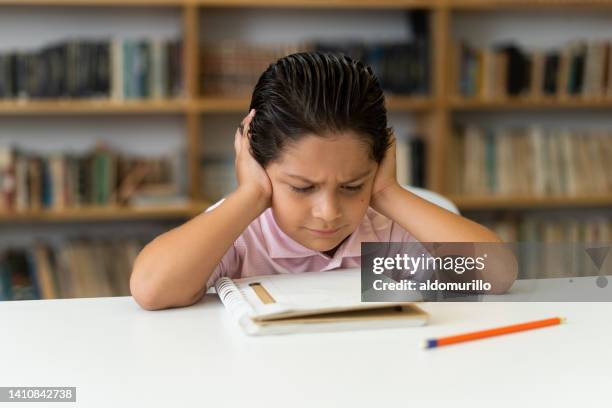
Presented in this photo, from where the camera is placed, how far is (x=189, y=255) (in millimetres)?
1049

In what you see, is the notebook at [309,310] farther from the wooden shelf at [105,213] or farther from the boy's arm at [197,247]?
the wooden shelf at [105,213]

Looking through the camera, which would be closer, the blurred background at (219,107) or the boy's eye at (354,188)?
the boy's eye at (354,188)

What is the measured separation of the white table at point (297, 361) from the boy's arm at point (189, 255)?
0.14ft

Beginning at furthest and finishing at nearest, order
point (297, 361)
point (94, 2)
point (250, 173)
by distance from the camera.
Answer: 1. point (94, 2)
2. point (250, 173)
3. point (297, 361)

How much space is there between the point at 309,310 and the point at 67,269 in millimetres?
2133

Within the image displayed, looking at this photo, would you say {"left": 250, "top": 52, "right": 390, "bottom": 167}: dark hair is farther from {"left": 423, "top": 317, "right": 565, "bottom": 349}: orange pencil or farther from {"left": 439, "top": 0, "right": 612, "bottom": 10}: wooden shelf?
{"left": 439, "top": 0, "right": 612, "bottom": 10}: wooden shelf

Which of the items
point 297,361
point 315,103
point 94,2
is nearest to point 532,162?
point 94,2

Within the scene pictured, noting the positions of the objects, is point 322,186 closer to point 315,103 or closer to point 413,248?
point 315,103

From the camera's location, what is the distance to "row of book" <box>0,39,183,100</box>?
8.74 ft

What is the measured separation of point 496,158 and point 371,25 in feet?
2.36

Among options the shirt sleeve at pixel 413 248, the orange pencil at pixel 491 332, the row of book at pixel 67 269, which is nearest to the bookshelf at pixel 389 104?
the row of book at pixel 67 269

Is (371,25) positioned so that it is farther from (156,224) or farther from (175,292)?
(175,292)

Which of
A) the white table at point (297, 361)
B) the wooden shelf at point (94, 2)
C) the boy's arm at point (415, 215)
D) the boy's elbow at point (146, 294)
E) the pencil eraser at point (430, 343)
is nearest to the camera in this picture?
the white table at point (297, 361)

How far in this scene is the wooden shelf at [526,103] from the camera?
2.88 meters
